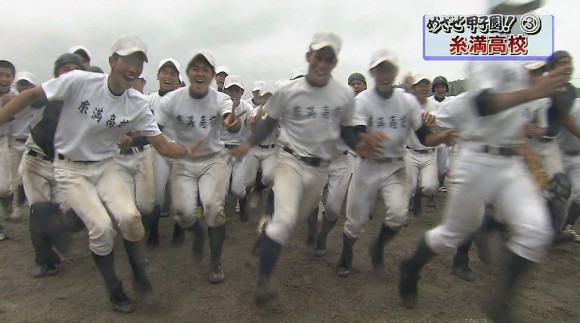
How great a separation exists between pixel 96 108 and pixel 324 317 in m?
2.68

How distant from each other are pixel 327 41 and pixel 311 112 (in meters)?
0.66

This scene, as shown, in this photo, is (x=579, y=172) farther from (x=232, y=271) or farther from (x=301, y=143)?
(x=232, y=271)

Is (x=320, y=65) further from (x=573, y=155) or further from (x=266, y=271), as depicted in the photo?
(x=573, y=155)

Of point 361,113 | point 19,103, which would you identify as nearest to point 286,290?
point 361,113

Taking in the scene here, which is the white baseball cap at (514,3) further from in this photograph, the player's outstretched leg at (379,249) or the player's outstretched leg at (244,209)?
the player's outstretched leg at (244,209)

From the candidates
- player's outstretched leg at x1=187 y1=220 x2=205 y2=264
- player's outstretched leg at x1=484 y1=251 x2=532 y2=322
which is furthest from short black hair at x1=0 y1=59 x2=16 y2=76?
player's outstretched leg at x1=484 y1=251 x2=532 y2=322

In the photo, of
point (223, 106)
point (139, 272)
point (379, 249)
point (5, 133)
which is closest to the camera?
point (139, 272)

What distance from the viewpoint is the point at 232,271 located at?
481 cm

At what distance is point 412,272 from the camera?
148 inches

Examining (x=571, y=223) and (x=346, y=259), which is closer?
(x=346, y=259)

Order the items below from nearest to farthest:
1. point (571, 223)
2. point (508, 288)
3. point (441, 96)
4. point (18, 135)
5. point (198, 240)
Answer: point (508, 288)
point (198, 240)
point (571, 223)
point (18, 135)
point (441, 96)

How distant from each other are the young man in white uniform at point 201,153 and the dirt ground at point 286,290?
482mm

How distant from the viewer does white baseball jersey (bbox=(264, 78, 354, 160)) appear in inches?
161

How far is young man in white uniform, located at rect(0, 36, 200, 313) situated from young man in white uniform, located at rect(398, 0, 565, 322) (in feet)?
8.46
